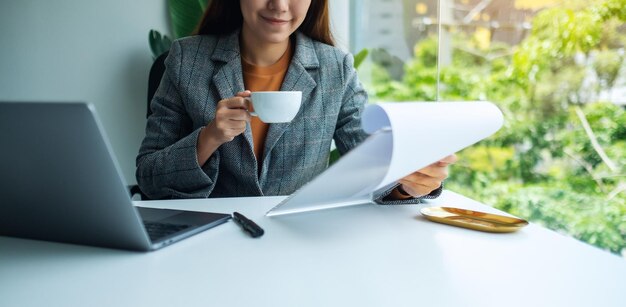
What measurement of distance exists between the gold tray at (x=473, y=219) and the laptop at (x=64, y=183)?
400 millimetres

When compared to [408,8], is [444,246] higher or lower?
lower

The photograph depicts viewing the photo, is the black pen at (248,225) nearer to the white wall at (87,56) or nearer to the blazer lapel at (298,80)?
the blazer lapel at (298,80)

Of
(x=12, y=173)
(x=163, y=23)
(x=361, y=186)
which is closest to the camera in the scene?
(x=12, y=173)

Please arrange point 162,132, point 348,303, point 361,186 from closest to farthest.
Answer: point 348,303, point 361,186, point 162,132

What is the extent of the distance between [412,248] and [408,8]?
98.4 inches

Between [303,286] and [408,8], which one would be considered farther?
[408,8]

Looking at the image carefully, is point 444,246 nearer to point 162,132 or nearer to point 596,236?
point 162,132

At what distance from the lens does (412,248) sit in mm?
766

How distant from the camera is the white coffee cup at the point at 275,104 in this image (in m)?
1.03

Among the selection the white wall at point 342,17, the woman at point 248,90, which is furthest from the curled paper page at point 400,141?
the white wall at point 342,17

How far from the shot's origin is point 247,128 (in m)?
1.37

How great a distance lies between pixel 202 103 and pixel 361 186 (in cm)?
65

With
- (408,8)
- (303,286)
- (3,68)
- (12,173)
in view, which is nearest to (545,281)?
(303,286)

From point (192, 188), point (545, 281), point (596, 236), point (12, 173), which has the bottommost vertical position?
point (596, 236)
